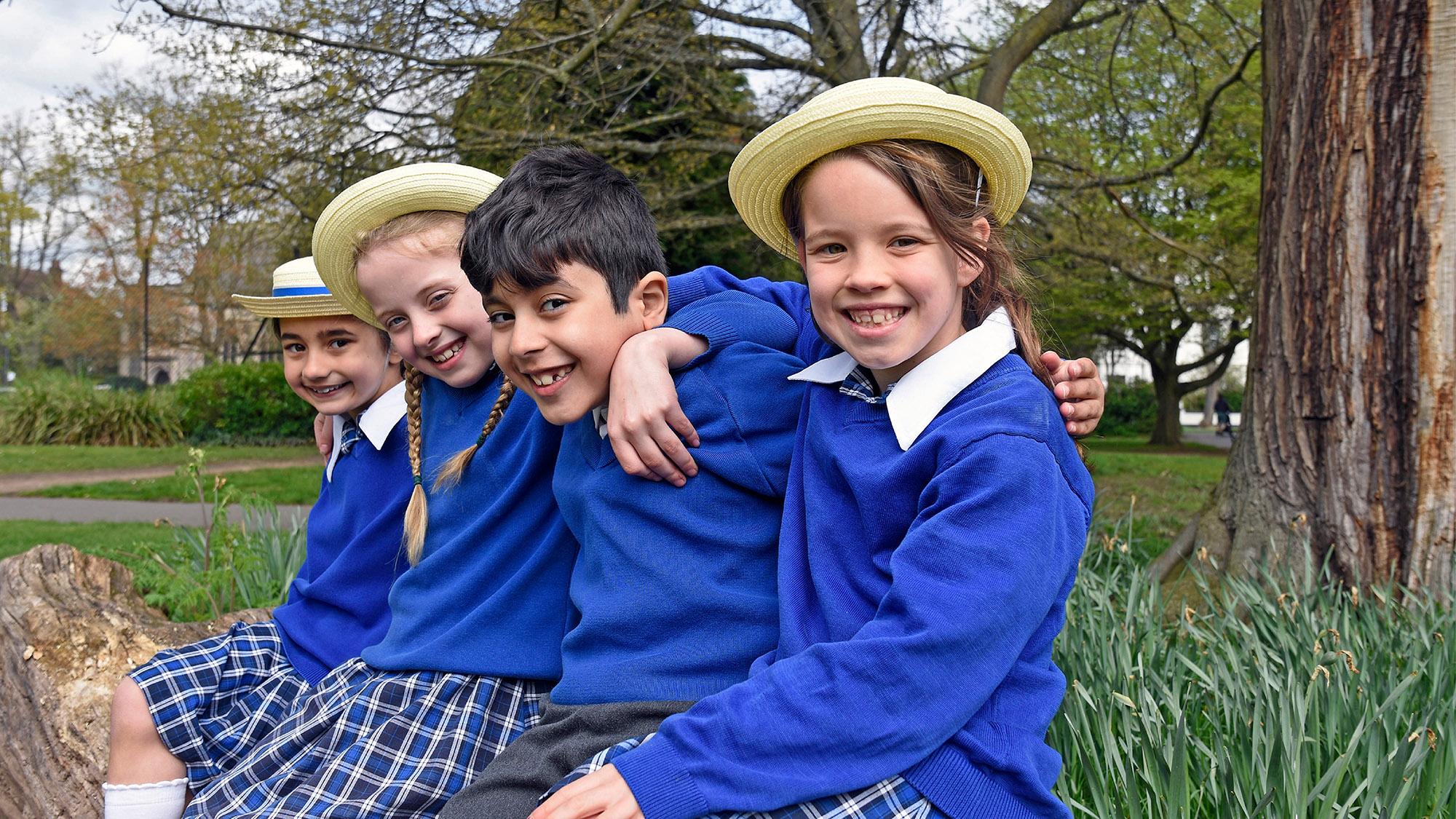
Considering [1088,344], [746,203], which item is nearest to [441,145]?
[746,203]

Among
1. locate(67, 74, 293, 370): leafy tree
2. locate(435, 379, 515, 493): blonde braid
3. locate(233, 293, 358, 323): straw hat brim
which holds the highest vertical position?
locate(67, 74, 293, 370): leafy tree

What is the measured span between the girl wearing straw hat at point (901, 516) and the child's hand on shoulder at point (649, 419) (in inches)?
8.0

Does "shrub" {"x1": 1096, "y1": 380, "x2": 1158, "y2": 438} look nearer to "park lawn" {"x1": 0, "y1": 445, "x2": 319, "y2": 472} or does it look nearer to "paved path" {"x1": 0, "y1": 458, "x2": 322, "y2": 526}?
Result: "park lawn" {"x1": 0, "y1": 445, "x2": 319, "y2": 472}

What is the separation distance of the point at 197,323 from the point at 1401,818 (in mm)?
32149

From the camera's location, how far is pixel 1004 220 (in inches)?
69.5

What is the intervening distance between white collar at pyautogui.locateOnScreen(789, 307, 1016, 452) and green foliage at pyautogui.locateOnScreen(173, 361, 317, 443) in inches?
643

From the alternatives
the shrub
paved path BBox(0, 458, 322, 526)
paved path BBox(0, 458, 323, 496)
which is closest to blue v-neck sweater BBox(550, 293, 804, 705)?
paved path BBox(0, 458, 322, 526)

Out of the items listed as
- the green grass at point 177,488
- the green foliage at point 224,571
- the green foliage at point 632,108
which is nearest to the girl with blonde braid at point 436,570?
the green foliage at point 224,571

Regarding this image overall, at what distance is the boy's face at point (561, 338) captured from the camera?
5.43ft

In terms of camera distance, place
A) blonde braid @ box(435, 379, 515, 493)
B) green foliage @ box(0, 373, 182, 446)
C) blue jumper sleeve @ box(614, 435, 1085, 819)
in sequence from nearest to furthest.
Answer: blue jumper sleeve @ box(614, 435, 1085, 819), blonde braid @ box(435, 379, 515, 493), green foliage @ box(0, 373, 182, 446)

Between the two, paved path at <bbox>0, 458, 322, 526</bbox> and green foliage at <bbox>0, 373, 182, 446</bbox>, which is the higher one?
green foliage at <bbox>0, 373, 182, 446</bbox>

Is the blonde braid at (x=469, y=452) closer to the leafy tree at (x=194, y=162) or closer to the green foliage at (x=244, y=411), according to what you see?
the leafy tree at (x=194, y=162)

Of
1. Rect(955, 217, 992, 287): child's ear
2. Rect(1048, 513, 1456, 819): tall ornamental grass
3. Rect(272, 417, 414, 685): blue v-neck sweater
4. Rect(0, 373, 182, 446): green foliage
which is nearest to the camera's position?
Rect(955, 217, 992, 287): child's ear

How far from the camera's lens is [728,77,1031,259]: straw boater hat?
5.01 feet
